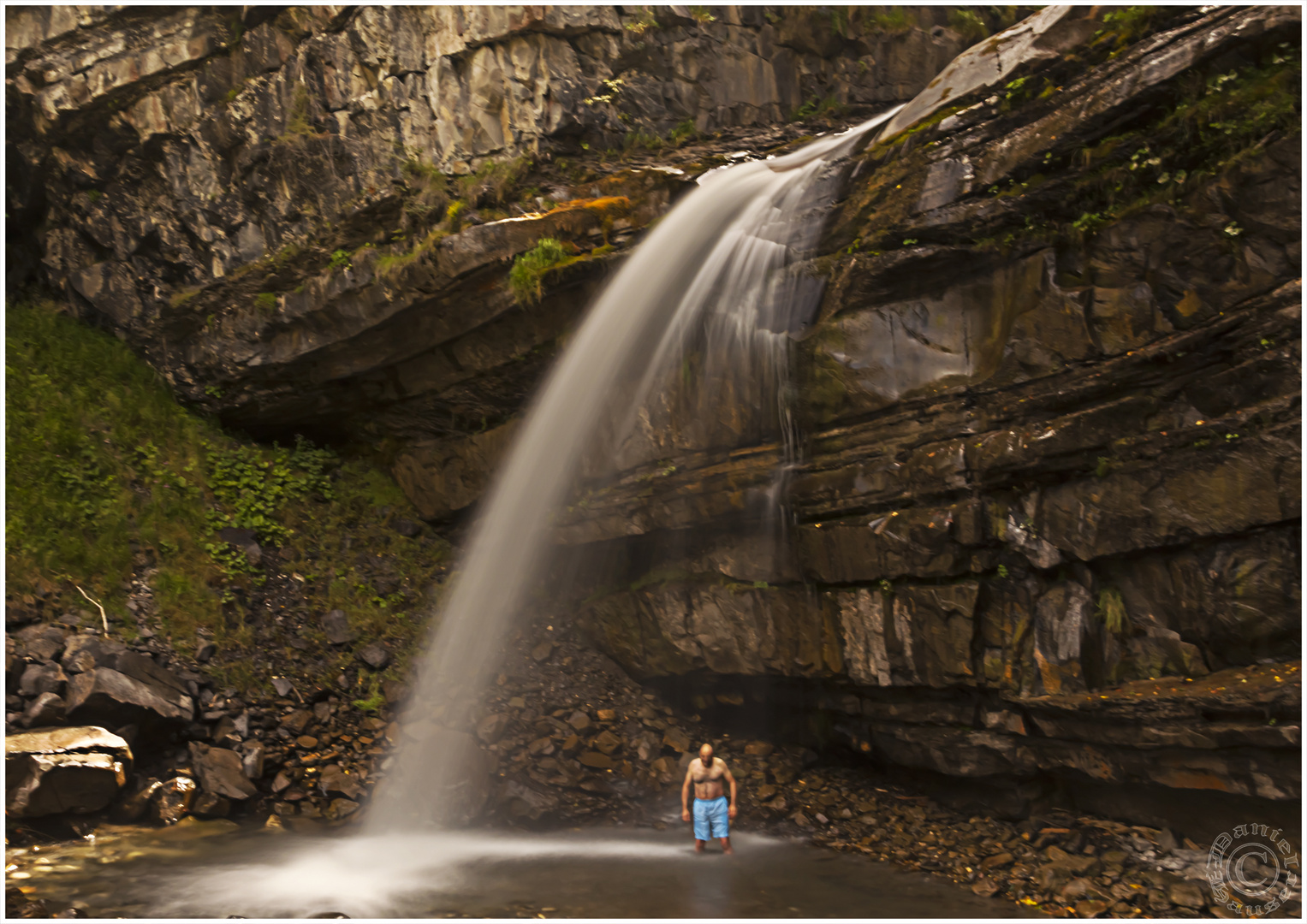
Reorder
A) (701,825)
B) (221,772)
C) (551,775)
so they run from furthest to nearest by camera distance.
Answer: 1. (551,775)
2. (221,772)
3. (701,825)

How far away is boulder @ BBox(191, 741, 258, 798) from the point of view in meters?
8.76

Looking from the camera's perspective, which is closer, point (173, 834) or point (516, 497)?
point (173, 834)

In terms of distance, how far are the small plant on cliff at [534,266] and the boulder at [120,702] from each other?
688 centimetres

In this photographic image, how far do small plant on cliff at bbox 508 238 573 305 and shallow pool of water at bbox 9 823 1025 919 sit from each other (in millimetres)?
7215

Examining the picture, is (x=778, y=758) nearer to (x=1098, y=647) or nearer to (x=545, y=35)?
(x=1098, y=647)

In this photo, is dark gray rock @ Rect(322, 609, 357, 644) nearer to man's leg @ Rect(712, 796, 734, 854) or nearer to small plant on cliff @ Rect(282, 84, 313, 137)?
man's leg @ Rect(712, 796, 734, 854)

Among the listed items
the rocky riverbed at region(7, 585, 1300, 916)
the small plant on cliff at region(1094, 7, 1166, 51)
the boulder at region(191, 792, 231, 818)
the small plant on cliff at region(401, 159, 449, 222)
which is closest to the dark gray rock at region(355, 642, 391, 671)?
the rocky riverbed at region(7, 585, 1300, 916)

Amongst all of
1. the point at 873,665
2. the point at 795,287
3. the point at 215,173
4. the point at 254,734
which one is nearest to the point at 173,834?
the point at 254,734

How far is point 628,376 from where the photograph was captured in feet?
35.2

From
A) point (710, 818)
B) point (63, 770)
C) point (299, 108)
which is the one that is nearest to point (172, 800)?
point (63, 770)

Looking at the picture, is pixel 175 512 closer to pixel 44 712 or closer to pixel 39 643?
pixel 39 643

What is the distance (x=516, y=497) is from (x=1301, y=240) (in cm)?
955

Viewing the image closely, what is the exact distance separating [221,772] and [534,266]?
7606 millimetres

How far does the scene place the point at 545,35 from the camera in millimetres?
12797
